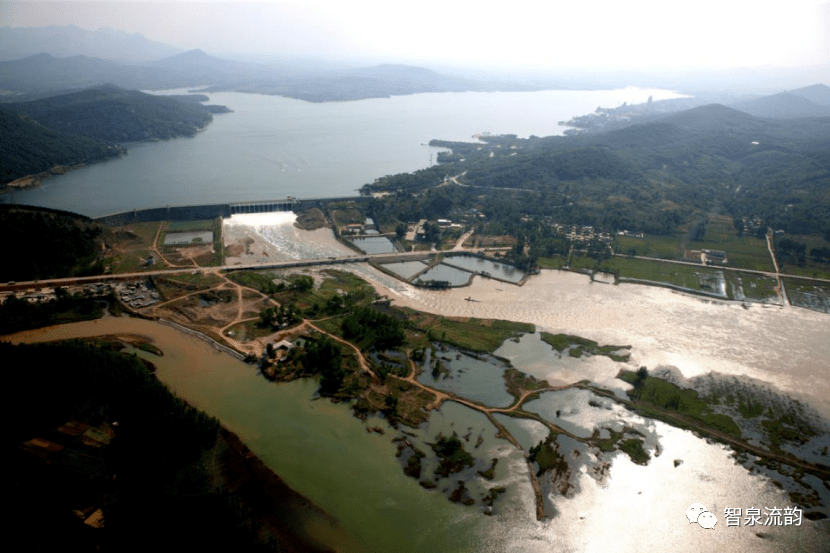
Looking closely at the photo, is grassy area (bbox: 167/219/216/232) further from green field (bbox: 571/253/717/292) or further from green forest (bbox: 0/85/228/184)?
green field (bbox: 571/253/717/292)

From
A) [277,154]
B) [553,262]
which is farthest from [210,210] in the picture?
[553,262]

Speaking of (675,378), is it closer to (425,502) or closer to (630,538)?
(630,538)

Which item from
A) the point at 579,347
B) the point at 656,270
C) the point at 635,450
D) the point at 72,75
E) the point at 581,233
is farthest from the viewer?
the point at 72,75

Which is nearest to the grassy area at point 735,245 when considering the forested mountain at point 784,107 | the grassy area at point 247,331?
the grassy area at point 247,331

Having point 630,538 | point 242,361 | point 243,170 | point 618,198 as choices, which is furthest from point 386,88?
point 630,538

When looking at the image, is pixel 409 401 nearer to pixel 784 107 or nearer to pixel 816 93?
pixel 784 107
